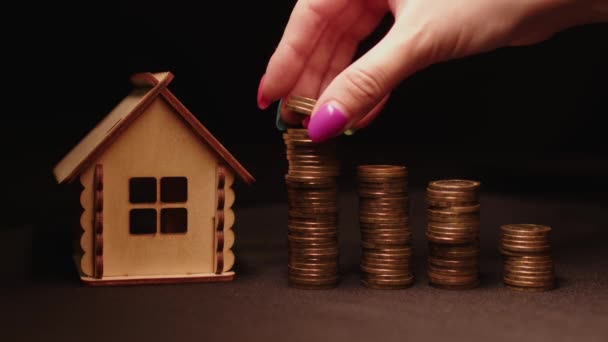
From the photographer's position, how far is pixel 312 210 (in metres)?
3.10

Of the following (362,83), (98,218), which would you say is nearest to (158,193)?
(98,218)

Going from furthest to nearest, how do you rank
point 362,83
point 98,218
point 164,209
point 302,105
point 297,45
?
1. point 164,209
2. point 297,45
3. point 302,105
4. point 98,218
5. point 362,83

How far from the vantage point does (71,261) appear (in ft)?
11.2

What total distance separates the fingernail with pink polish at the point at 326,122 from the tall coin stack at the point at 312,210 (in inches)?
6.9

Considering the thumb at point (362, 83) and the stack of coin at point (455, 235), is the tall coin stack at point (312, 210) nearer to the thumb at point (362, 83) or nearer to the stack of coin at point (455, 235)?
the thumb at point (362, 83)

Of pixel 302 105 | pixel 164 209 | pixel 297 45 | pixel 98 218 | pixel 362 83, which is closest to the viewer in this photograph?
pixel 362 83

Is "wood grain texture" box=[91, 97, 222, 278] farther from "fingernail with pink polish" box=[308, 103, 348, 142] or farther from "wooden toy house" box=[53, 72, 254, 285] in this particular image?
"fingernail with pink polish" box=[308, 103, 348, 142]

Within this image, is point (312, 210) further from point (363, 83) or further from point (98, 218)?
point (98, 218)

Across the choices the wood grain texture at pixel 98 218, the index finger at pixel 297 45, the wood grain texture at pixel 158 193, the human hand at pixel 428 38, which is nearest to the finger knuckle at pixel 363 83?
the human hand at pixel 428 38

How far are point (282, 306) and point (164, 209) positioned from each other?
86 cm

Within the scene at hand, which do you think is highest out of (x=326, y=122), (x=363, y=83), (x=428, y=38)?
(x=428, y=38)

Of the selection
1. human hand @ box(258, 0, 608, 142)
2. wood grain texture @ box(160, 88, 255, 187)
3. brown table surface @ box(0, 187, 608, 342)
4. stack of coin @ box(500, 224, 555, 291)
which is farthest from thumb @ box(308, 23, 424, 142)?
stack of coin @ box(500, 224, 555, 291)

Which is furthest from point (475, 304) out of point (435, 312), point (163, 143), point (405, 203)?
point (163, 143)

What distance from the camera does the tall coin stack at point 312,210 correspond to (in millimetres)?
3100
